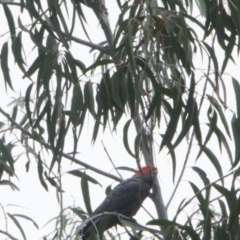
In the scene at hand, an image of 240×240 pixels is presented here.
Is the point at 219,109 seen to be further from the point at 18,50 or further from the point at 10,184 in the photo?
the point at 10,184

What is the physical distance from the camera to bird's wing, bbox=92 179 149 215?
2.57m

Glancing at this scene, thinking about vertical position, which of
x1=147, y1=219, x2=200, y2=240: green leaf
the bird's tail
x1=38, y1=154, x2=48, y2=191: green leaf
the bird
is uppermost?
x1=38, y1=154, x2=48, y2=191: green leaf

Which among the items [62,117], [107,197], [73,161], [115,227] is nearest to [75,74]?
[62,117]

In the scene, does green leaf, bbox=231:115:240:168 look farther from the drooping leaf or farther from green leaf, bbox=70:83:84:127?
green leaf, bbox=70:83:84:127

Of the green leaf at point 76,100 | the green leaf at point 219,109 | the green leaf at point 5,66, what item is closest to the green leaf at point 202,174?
the green leaf at point 219,109

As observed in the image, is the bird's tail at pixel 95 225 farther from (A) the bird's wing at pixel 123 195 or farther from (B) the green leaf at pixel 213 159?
(B) the green leaf at pixel 213 159

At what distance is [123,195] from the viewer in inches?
104

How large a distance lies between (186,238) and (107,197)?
31.6 inches

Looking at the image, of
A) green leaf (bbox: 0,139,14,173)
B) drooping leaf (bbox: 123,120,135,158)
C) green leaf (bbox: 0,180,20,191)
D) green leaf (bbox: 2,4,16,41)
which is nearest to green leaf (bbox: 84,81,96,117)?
drooping leaf (bbox: 123,120,135,158)

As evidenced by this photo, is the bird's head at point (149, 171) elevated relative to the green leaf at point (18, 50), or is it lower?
lower

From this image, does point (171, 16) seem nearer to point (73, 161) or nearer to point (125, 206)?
point (73, 161)

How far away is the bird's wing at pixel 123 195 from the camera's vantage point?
101 inches

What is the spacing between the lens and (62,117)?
202cm

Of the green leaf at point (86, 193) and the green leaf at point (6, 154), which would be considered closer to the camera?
the green leaf at point (86, 193)
